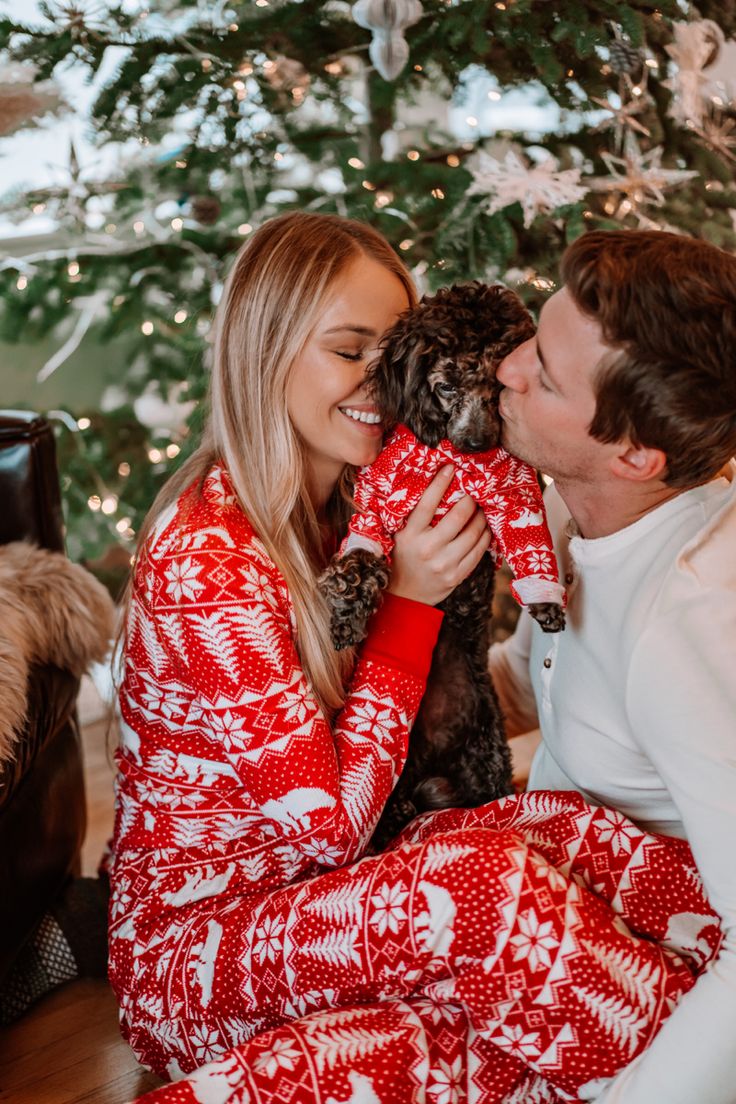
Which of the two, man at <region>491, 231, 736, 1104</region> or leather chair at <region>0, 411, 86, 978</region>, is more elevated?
man at <region>491, 231, 736, 1104</region>

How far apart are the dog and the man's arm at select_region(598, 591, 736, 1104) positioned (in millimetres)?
217

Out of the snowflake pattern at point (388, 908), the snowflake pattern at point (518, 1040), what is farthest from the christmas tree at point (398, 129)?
the snowflake pattern at point (518, 1040)

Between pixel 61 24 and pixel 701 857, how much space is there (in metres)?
2.49

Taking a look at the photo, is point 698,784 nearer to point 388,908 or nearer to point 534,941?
point 534,941

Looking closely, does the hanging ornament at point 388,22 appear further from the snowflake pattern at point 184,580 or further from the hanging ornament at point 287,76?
the snowflake pattern at point 184,580

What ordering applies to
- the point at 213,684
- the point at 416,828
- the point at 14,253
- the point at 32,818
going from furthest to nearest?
the point at 14,253, the point at 32,818, the point at 416,828, the point at 213,684

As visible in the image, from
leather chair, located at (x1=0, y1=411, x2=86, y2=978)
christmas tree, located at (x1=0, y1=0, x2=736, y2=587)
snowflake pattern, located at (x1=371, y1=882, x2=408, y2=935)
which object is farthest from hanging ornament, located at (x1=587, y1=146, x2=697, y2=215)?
snowflake pattern, located at (x1=371, y1=882, x2=408, y2=935)

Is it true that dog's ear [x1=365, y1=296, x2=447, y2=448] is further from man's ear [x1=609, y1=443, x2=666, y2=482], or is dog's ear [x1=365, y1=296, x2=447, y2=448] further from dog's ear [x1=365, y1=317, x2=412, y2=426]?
man's ear [x1=609, y1=443, x2=666, y2=482]

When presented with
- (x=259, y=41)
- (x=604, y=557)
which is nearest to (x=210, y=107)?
(x=259, y=41)

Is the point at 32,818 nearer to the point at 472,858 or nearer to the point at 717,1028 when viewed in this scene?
the point at 472,858

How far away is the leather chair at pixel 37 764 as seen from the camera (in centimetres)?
162

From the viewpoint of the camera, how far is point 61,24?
249 centimetres

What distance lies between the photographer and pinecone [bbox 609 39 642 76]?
7.70ft

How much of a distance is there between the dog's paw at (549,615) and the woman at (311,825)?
0.55 feet
